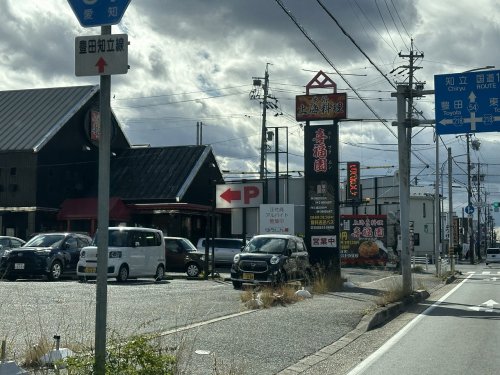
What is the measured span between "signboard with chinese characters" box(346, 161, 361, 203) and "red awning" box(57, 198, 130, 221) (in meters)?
15.3

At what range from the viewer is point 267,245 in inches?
825

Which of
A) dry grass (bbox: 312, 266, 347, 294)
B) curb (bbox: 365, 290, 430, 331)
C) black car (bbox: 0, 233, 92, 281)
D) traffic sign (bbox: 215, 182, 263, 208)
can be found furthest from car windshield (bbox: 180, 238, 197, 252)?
curb (bbox: 365, 290, 430, 331)

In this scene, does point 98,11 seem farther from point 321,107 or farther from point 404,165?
point 321,107

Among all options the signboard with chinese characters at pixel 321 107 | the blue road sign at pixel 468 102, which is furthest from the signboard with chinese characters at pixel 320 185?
the blue road sign at pixel 468 102

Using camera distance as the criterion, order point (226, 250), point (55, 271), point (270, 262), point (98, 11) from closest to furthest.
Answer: point (98, 11) → point (270, 262) → point (55, 271) → point (226, 250)

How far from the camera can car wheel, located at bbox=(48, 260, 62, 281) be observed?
21.7 metres

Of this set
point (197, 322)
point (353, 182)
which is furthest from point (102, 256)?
point (353, 182)

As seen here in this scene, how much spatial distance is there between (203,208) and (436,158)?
550 inches

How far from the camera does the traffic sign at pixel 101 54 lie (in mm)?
5168

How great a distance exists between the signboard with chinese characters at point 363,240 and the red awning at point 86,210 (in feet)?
44.3

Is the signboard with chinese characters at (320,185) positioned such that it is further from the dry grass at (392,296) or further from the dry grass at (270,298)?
the dry grass at (270,298)

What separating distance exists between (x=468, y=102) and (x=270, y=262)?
781cm

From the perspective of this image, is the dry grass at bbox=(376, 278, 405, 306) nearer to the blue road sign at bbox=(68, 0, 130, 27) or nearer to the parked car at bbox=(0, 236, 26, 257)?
the blue road sign at bbox=(68, 0, 130, 27)

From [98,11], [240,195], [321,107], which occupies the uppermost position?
[321,107]
